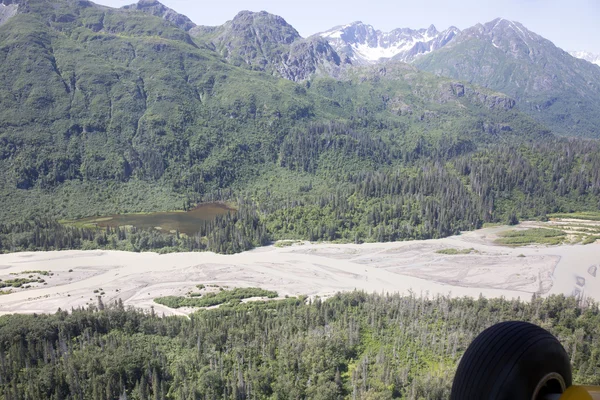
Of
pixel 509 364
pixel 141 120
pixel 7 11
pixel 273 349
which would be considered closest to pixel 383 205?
pixel 273 349

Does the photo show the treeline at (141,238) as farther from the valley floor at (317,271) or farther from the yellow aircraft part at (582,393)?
the yellow aircraft part at (582,393)

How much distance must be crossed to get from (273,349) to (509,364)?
32.2 metres

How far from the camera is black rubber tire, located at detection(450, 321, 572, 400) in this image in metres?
8.63

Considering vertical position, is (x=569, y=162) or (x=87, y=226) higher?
(x=569, y=162)

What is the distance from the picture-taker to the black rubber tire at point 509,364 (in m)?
8.63

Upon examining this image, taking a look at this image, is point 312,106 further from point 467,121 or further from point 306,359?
point 306,359

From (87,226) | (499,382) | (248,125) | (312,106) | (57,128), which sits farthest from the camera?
(312,106)

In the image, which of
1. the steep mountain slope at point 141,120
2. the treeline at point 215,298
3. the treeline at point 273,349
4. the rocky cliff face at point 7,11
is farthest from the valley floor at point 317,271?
the rocky cliff face at point 7,11

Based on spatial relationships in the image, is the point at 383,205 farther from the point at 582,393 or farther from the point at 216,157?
the point at 582,393

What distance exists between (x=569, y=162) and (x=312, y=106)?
103 m

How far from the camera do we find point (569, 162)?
113500mm

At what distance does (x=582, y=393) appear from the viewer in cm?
650

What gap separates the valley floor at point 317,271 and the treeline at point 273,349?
32.6ft

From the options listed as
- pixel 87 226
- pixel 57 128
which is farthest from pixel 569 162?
pixel 57 128
